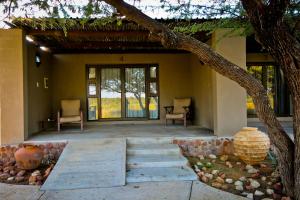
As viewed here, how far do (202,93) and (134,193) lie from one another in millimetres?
5012

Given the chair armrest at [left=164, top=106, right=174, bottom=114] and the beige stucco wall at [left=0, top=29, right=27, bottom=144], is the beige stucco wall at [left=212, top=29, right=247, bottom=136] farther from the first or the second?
the beige stucco wall at [left=0, top=29, right=27, bottom=144]

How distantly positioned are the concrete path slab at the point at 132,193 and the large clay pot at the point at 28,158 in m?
1.41

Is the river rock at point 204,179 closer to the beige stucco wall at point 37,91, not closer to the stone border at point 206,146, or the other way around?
the stone border at point 206,146

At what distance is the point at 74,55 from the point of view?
10.1m

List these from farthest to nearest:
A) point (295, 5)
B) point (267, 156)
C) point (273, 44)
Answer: point (267, 156) → point (295, 5) → point (273, 44)

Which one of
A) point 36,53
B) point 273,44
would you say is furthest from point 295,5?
point 36,53

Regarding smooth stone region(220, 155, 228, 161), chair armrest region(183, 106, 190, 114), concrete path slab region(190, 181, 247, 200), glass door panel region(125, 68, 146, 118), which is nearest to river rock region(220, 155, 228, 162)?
smooth stone region(220, 155, 228, 161)

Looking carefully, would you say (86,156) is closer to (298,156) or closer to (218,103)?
(218,103)

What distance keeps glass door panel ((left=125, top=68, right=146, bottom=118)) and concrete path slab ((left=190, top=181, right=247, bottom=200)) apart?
559cm

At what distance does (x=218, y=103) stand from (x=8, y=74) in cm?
461

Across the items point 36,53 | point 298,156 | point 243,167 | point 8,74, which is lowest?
point 243,167

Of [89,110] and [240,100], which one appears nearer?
[240,100]

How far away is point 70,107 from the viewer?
9.30 meters

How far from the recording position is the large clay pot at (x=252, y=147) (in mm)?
5820
